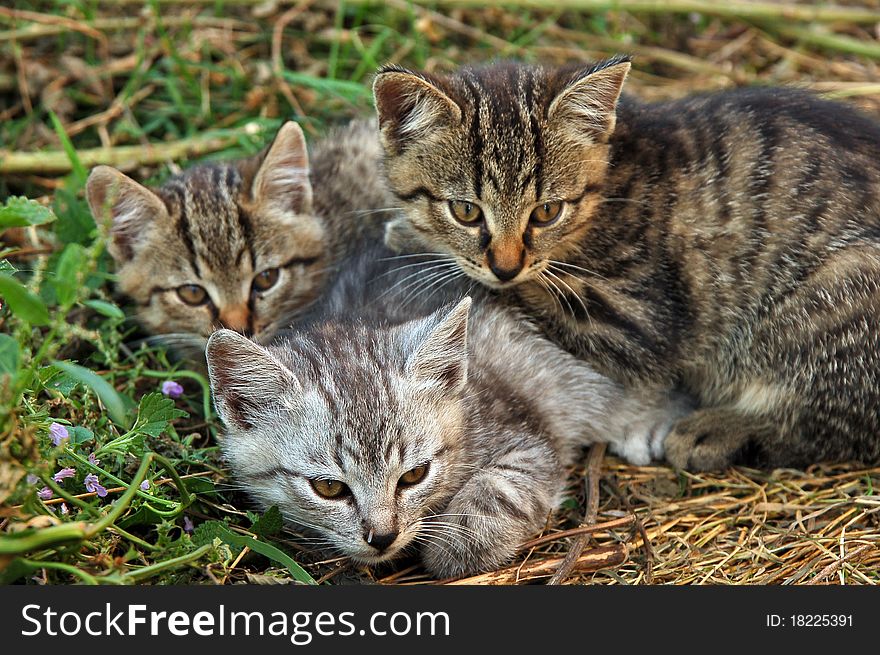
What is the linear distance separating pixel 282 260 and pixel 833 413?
238 centimetres

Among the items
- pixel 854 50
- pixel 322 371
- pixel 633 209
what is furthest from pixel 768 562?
pixel 854 50

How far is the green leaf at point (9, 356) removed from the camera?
260 cm

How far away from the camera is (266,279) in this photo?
14.3 ft

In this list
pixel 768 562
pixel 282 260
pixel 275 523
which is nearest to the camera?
pixel 275 523

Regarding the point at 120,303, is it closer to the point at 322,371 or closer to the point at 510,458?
the point at 322,371

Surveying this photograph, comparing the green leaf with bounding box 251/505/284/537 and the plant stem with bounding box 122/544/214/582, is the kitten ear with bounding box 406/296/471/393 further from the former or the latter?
the plant stem with bounding box 122/544/214/582

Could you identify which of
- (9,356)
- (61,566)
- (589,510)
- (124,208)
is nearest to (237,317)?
(124,208)

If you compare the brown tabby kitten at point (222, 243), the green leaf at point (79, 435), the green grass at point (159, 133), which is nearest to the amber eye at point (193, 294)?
the brown tabby kitten at point (222, 243)

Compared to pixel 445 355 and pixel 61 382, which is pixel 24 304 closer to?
pixel 61 382

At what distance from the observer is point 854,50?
5.72 meters

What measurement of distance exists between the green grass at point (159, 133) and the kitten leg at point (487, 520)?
1.34 ft

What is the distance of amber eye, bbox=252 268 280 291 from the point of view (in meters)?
4.33

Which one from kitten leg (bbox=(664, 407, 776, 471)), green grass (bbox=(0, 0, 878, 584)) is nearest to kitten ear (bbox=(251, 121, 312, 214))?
green grass (bbox=(0, 0, 878, 584))

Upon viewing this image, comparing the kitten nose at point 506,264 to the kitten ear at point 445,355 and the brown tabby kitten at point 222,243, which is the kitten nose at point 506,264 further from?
the brown tabby kitten at point 222,243
